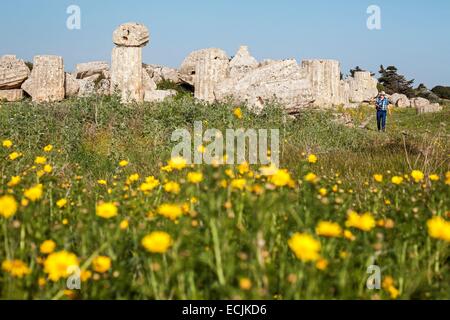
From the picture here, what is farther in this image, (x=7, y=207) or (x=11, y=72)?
(x=11, y=72)

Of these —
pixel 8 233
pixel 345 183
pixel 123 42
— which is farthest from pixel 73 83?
pixel 8 233

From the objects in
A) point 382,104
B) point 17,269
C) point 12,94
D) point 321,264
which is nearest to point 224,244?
point 321,264

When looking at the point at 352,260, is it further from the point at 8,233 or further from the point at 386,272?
the point at 8,233

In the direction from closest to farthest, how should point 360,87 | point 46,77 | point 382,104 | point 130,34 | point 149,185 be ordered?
point 149,185 < point 130,34 < point 382,104 < point 46,77 < point 360,87

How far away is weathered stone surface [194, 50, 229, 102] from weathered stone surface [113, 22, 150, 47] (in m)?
3.70

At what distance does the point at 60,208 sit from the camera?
3600mm

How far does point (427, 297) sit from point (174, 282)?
1250mm

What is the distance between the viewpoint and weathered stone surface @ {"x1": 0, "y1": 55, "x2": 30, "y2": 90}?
21.5m

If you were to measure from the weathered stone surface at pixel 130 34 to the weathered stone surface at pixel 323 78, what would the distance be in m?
11.6

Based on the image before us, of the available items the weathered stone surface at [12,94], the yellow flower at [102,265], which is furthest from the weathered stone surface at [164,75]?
the yellow flower at [102,265]

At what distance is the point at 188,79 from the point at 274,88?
12.1m

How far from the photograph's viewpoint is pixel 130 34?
17.8 meters

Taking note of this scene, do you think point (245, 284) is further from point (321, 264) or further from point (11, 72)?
point (11, 72)

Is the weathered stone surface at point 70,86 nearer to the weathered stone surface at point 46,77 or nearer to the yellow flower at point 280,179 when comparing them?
the weathered stone surface at point 46,77
